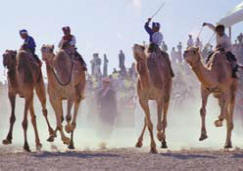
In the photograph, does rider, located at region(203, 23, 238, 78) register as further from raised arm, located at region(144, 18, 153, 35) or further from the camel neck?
raised arm, located at region(144, 18, 153, 35)

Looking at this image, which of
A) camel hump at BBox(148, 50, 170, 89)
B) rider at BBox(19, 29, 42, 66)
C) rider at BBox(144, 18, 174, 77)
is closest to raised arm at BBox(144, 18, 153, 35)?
rider at BBox(144, 18, 174, 77)

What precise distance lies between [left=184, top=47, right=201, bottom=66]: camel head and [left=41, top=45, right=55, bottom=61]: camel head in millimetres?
2999

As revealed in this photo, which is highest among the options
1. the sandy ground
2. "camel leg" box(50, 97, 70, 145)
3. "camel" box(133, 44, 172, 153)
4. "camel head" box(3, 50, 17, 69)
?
"camel head" box(3, 50, 17, 69)

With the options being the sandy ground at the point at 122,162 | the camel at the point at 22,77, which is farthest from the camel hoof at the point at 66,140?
the sandy ground at the point at 122,162

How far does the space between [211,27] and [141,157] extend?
16.7 feet

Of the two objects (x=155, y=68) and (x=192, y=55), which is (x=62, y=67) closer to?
(x=155, y=68)

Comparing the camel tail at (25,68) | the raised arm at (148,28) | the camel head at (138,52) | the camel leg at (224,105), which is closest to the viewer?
the camel head at (138,52)

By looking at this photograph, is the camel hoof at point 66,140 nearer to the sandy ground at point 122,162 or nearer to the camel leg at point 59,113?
the camel leg at point 59,113

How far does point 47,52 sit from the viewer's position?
13516 mm

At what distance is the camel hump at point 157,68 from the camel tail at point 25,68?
2515 millimetres

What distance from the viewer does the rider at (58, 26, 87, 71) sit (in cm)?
1441

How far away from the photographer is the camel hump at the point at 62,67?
13617 millimetres

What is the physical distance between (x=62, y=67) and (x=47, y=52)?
18.8 inches

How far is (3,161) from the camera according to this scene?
33.0 ft
